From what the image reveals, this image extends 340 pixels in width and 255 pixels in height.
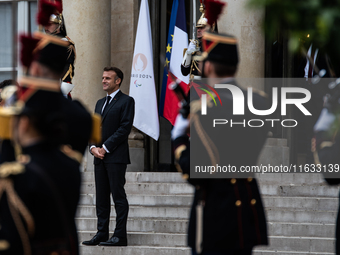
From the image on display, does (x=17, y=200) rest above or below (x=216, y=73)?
below

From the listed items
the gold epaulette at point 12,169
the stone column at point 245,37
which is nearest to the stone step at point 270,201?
the stone column at point 245,37

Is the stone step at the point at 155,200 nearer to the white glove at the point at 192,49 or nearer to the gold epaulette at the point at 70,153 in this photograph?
the white glove at the point at 192,49

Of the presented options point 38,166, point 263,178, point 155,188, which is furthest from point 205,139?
point 263,178

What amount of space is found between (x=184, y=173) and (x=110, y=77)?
4.08 meters

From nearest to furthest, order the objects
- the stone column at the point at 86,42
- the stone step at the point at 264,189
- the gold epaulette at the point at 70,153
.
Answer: the gold epaulette at the point at 70,153
the stone step at the point at 264,189
the stone column at the point at 86,42

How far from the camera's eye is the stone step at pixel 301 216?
25.2 ft

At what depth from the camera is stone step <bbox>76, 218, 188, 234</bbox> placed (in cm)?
784

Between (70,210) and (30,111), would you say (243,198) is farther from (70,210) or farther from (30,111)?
(30,111)

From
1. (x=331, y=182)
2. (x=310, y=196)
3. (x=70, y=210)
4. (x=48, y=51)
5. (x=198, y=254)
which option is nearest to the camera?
(x=70, y=210)

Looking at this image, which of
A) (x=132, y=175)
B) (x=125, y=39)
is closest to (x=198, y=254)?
(x=132, y=175)

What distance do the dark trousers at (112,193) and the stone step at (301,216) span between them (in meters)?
1.85

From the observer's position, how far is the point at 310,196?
8.36m

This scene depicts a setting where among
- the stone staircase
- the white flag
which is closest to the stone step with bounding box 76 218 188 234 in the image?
the stone staircase

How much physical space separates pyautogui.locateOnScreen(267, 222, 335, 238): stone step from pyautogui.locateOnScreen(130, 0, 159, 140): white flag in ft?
11.3
